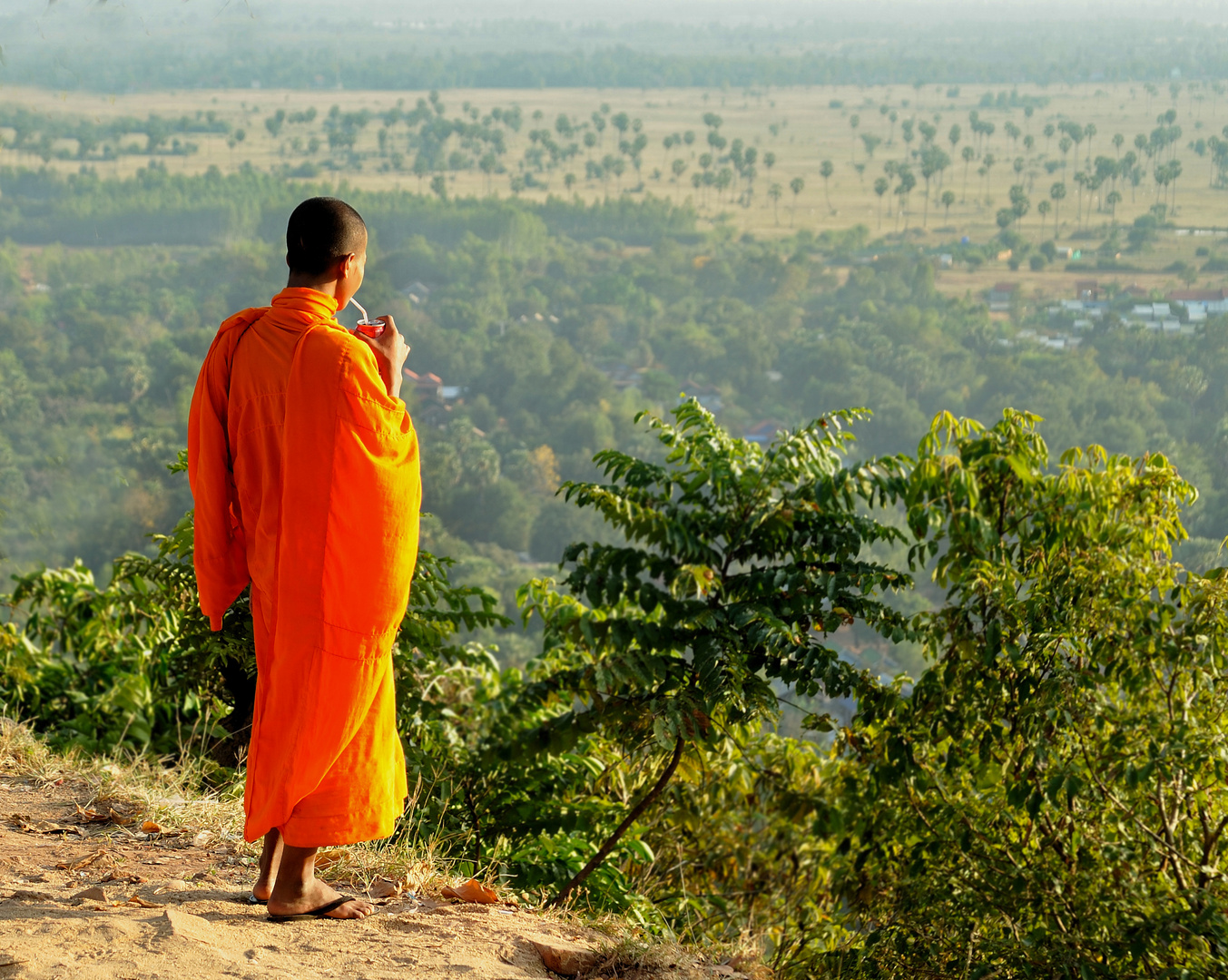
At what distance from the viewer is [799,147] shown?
2525 inches

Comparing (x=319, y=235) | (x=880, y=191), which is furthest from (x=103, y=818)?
(x=880, y=191)

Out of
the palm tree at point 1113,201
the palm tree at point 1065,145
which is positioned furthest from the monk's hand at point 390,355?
the palm tree at point 1065,145

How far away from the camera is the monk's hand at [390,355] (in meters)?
2.24

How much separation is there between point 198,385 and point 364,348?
0.39m

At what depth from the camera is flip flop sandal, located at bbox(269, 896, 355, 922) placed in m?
2.26

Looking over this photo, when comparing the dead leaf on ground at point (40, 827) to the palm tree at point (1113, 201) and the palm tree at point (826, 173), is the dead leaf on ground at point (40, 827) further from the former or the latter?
the palm tree at point (826, 173)

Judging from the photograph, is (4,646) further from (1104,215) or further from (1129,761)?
(1104,215)

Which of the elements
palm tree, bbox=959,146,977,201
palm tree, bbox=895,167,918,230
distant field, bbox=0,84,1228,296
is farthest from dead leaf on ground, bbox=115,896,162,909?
palm tree, bbox=959,146,977,201

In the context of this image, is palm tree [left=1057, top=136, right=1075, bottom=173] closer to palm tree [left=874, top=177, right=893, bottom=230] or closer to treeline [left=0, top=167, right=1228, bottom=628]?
palm tree [left=874, top=177, right=893, bottom=230]

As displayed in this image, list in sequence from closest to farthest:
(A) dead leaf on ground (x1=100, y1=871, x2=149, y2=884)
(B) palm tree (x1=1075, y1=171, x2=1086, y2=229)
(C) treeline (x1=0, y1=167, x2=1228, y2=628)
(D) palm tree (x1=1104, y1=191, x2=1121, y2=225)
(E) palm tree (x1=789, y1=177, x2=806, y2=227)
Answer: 1. (A) dead leaf on ground (x1=100, y1=871, x2=149, y2=884)
2. (C) treeline (x1=0, y1=167, x2=1228, y2=628)
3. (D) palm tree (x1=1104, y1=191, x2=1121, y2=225)
4. (B) palm tree (x1=1075, y1=171, x2=1086, y2=229)
5. (E) palm tree (x1=789, y1=177, x2=806, y2=227)

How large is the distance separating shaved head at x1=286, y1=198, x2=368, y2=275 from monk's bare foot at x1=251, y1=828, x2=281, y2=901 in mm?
1179

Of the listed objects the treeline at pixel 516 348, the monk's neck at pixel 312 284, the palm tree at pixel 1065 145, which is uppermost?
the palm tree at pixel 1065 145

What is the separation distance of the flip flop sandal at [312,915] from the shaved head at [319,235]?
1.30 metres

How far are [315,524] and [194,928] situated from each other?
33.1 inches
